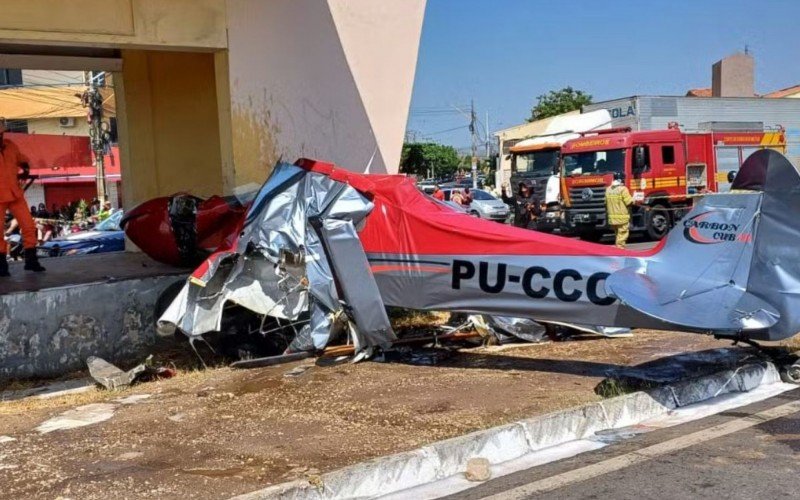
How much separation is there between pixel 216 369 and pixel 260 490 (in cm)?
328

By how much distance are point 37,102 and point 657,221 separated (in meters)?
30.9

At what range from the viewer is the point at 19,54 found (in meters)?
9.50

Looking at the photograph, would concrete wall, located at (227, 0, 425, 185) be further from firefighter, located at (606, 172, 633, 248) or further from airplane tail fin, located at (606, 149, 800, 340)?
firefighter, located at (606, 172, 633, 248)

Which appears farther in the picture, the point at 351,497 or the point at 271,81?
the point at 271,81

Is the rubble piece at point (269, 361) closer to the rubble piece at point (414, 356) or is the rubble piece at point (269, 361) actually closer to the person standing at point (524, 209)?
the rubble piece at point (414, 356)

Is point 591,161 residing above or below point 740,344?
above

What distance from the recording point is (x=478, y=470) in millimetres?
4832

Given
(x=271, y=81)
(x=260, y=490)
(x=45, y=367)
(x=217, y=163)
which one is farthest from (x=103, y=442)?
(x=217, y=163)

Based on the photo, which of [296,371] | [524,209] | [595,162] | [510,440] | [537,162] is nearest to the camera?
[510,440]

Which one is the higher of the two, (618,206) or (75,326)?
(618,206)

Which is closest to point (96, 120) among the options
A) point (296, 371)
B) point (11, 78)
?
point (11, 78)

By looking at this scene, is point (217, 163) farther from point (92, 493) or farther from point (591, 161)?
point (591, 161)

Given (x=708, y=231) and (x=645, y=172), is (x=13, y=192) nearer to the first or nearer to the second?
(x=708, y=231)

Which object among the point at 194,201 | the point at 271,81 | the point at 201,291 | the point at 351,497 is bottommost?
the point at 351,497
